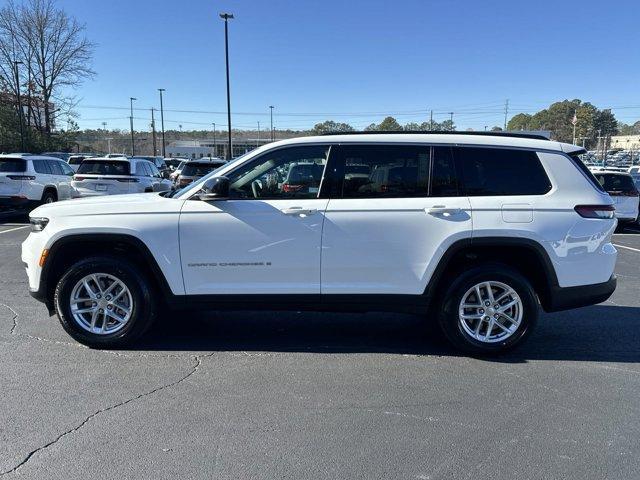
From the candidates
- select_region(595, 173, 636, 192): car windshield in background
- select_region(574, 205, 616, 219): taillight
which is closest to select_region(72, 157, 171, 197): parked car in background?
select_region(574, 205, 616, 219): taillight

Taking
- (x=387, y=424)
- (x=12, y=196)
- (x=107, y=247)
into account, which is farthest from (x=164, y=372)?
(x=12, y=196)

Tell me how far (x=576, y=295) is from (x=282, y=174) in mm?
2761

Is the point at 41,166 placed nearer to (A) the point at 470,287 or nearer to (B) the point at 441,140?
(B) the point at 441,140

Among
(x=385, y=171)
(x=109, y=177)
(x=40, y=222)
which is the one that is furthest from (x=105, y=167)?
(x=385, y=171)

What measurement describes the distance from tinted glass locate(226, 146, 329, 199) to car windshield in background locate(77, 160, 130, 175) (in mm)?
10153

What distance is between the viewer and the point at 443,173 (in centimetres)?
443

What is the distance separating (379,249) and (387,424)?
4.89 ft

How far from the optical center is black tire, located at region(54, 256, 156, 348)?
14.6ft

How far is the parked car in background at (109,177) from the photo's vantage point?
514 inches

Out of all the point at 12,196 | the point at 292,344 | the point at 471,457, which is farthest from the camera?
the point at 12,196

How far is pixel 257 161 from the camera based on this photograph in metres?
4.46

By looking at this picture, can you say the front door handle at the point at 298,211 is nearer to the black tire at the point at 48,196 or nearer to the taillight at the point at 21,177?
the taillight at the point at 21,177

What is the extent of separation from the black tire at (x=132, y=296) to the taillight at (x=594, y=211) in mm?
3778

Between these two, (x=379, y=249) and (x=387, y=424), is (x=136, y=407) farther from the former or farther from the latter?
(x=379, y=249)
